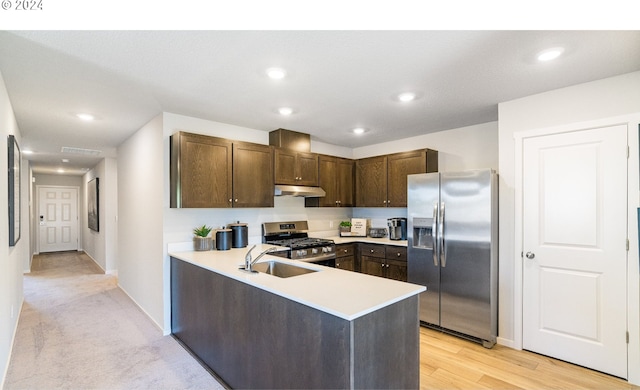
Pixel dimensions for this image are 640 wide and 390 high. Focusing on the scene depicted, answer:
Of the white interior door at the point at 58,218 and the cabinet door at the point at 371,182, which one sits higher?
the cabinet door at the point at 371,182

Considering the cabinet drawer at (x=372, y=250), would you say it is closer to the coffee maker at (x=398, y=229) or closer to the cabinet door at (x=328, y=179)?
the coffee maker at (x=398, y=229)

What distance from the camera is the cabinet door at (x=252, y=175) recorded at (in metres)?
3.52

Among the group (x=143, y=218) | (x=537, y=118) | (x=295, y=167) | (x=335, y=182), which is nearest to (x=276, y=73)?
(x=295, y=167)

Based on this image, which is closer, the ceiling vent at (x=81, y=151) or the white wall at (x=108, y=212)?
the ceiling vent at (x=81, y=151)

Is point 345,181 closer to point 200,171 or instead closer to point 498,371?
point 200,171

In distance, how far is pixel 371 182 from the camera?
4746 mm

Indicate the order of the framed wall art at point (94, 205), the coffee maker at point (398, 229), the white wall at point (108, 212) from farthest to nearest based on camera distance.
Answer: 1. the framed wall art at point (94, 205)
2. the white wall at point (108, 212)
3. the coffee maker at point (398, 229)

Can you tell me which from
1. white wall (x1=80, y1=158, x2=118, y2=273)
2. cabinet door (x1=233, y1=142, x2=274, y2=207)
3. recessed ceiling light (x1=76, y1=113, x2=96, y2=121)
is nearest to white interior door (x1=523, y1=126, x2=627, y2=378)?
cabinet door (x1=233, y1=142, x2=274, y2=207)

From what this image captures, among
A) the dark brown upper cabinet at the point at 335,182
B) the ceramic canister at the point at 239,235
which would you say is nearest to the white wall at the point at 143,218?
the ceramic canister at the point at 239,235

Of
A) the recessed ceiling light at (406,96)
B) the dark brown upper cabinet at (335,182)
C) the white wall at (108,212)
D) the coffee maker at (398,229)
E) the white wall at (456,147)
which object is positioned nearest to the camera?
the recessed ceiling light at (406,96)

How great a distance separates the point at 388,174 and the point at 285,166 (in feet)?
5.08

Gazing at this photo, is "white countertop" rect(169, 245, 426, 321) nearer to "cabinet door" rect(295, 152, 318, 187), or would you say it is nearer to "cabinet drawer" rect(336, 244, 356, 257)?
"cabinet drawer" rect(336, 244, 356, 257)

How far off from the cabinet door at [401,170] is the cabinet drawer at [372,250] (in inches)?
26.8

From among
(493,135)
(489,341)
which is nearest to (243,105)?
(493,135)
